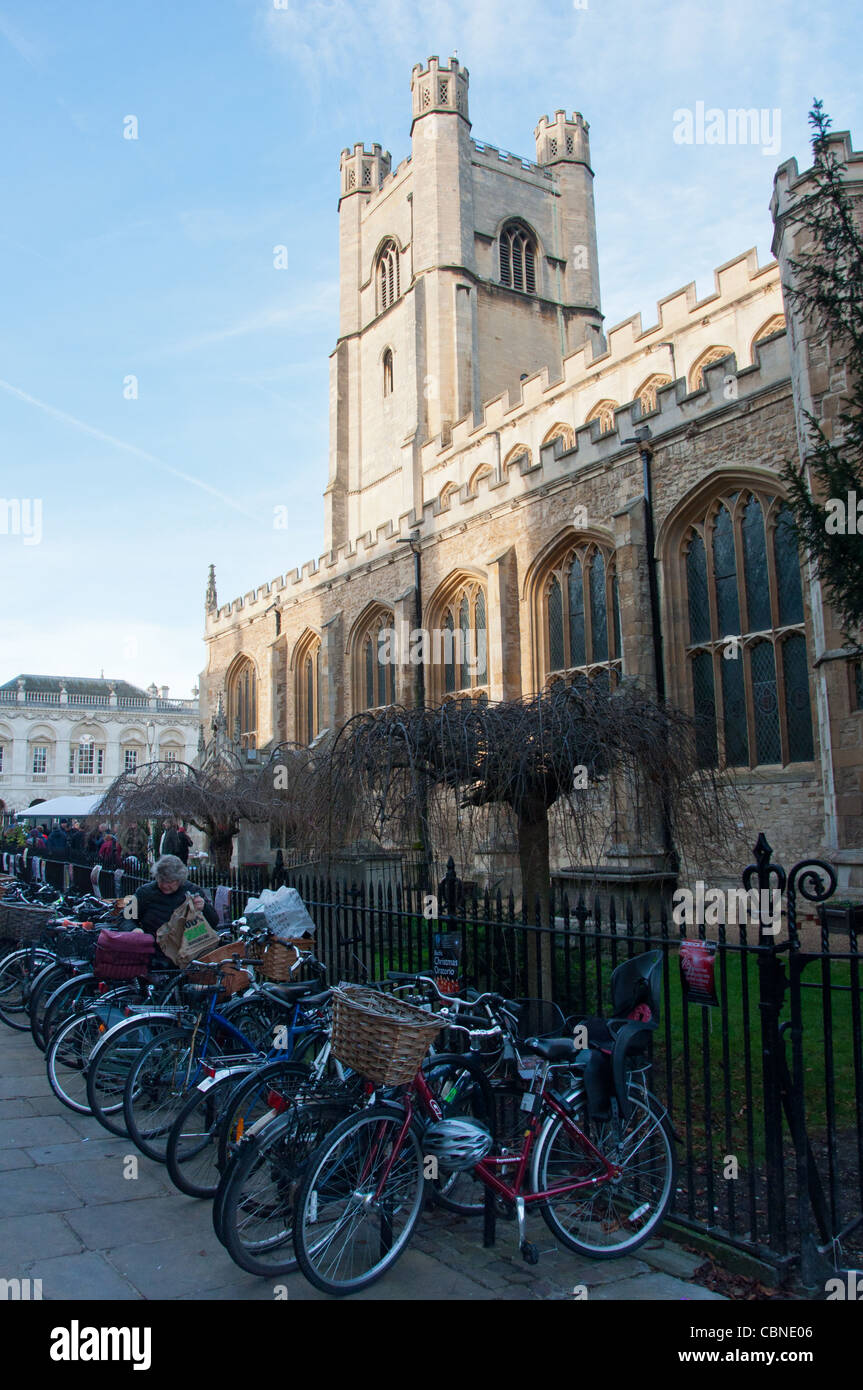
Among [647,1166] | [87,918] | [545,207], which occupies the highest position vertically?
[545,207]

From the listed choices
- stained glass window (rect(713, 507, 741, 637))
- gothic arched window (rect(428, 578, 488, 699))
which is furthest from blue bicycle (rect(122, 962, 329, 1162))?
gothic arched window (rect(428, 578, 488, 699))

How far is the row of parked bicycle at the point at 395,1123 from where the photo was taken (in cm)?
360

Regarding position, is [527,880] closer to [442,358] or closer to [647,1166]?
[647,1166]

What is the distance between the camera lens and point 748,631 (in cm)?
1383

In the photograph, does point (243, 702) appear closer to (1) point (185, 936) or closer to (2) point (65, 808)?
(2) point (65, 808)

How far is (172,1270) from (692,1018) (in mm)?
5669

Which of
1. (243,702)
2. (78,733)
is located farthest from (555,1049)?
(78,733)

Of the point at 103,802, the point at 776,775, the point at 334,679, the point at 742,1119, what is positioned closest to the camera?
the point at 742,1119

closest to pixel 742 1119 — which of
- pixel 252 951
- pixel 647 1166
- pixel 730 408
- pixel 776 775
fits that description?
pixel 647 1166

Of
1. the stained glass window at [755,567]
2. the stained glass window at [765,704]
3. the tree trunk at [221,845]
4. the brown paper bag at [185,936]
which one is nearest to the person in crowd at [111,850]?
the tree trunk at [221,845]

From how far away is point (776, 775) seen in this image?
13.0 meters

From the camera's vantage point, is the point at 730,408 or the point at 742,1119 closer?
the point at 742,1119

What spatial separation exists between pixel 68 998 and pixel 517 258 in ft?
100

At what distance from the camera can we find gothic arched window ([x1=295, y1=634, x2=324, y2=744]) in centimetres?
2816
